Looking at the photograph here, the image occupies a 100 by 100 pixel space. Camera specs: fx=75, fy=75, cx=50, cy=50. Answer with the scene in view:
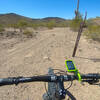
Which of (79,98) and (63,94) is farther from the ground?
(63,94)

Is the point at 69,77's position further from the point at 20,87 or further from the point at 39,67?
the point at 39,67

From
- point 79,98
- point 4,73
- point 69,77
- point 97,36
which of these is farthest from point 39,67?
point 97,36

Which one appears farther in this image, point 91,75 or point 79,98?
point 79,98

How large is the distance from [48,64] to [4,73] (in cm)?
165

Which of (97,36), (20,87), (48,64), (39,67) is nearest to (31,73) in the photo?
(39,67)

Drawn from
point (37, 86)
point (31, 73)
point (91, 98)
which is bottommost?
point (91, 98)

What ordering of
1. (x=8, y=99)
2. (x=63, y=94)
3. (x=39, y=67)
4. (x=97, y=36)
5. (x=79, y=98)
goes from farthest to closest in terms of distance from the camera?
(x=97, y=36), (x=39, y=67), (x=79, y=98), (x=8, y=99), (x=63, y=94)

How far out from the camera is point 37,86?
216cm

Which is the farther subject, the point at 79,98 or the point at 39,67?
the point at 39,67

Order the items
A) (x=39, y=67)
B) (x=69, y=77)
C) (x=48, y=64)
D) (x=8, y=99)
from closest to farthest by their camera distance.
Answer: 1. (x=69, y=77)
2. (x=8, y=99)
3. (x=39, y=67)
4. (x=48, y=64)

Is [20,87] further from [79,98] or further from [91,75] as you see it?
[91,75]

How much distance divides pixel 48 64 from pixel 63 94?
8.18 ft

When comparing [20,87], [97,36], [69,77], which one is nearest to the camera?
[69,77]

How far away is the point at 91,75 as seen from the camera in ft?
2.92
